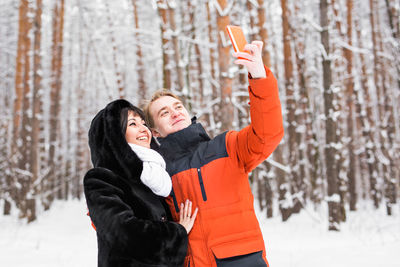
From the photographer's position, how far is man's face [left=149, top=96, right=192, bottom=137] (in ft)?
7.68

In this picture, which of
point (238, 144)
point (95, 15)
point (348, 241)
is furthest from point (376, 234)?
point (95, 15)

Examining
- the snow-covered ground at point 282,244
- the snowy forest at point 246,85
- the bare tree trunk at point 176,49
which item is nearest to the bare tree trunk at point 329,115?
the snowy forest at point 246,85

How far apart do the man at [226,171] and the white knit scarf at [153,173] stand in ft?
0.45

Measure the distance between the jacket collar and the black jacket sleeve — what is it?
48 centimetres

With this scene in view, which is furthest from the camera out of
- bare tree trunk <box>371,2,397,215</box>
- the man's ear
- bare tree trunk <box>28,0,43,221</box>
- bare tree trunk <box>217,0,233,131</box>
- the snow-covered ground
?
bare tree trunk <box>371,2,397,215</box>

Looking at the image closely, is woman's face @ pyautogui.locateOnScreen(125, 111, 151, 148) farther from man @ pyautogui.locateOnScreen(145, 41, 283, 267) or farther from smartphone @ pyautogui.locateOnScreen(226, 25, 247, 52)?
smartphone @ pyautogui.locateOnScreen(226, 25, 247, 52)

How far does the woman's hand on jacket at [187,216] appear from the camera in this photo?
6.57 ft

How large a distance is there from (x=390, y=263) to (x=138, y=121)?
424cm

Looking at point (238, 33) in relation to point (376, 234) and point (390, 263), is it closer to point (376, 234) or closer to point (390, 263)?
point (390, 263)

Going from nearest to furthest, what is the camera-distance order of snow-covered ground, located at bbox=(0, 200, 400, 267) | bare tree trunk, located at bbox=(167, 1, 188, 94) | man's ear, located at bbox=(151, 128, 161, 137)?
man's ear, located at bbox=(151, 128, 161, 137) < snow-covered ground, located at bbox=(0, 200, 400, 267) < bare tree trunk, located at bbox=(167, 1, 188, 94)

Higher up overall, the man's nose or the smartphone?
the smartphone

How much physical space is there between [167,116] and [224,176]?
2.12 feet

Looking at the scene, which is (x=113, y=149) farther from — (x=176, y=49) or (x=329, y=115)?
(x=329, y=115)

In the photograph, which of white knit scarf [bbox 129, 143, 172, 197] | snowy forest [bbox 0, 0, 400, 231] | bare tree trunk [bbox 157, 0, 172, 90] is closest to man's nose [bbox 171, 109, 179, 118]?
white knit scarf [bbox 129, 143, 172, 197]
